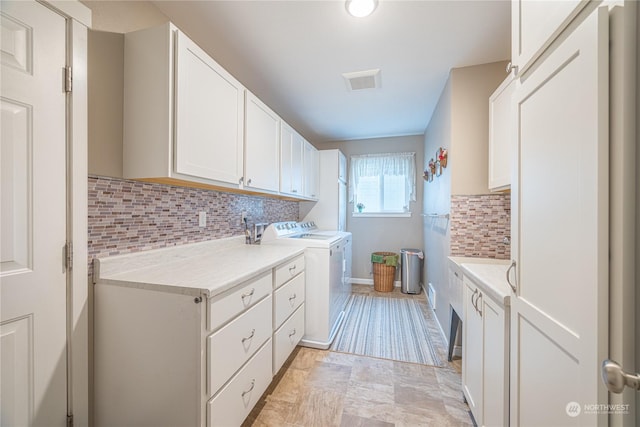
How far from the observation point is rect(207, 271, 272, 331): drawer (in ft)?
3.52

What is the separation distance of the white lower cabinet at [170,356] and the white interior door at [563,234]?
118 centimetres

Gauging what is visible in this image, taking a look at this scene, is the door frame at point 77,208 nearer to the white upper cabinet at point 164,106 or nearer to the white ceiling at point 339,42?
the white upper cabinet at point 164,106

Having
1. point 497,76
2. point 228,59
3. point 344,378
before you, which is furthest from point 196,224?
point 497,76

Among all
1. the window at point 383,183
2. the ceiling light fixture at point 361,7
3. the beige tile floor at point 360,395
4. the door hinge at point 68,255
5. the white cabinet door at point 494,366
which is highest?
the ceiling light fixture at point 361,7

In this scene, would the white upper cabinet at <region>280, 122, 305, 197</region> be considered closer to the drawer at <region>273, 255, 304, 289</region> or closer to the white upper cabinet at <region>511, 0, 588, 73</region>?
the drawer at <region>273, 255, 304, 289</region>

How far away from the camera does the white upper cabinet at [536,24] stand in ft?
2.27

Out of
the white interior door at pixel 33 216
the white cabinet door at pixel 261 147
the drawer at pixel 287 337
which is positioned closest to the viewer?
the white interior door at pixel 33 216

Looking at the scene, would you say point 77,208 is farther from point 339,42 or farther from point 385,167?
point 385,167

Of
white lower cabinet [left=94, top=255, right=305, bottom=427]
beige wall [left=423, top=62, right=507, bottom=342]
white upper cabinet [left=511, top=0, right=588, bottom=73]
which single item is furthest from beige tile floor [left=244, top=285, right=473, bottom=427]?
white upper cabinet [left=511, top=0, right=588, bottom=73]

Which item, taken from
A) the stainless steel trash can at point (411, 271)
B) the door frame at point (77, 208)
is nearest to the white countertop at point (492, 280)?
the door frame at point (77, 208)

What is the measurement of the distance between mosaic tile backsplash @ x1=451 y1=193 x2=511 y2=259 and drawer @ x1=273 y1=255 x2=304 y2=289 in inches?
51.0

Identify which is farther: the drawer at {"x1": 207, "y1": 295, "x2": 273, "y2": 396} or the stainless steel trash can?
the stainless steel trash can

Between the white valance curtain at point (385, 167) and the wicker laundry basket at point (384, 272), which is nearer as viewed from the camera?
the wicker laundry basket at point (384, 272)
